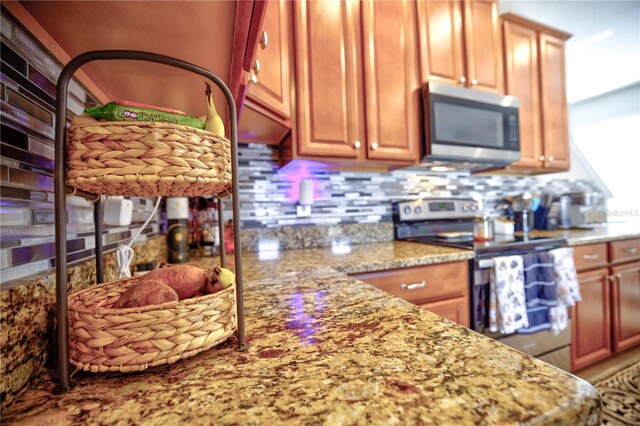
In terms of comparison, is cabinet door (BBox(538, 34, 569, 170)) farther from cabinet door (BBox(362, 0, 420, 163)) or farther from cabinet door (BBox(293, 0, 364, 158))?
cabinet door (BBox(293, 0, 364, 158))

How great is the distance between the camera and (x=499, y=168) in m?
2.04

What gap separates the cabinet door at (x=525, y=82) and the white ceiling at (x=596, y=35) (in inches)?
6.6

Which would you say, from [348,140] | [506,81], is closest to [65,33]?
[348,140]

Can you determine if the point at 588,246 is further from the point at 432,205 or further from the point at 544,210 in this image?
the point at 432,205

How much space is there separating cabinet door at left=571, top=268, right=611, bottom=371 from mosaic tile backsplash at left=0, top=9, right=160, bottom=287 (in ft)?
7.80

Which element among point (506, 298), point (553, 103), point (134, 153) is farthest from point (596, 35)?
point (134, 153)

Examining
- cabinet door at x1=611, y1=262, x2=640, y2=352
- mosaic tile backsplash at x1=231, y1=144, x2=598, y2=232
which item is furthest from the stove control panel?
cabinet door at x1=611, y1=262, x2=640, y2=352

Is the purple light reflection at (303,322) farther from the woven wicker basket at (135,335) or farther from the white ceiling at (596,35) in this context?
the white ceiling at (596,35)

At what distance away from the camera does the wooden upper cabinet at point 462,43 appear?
5.48 ft

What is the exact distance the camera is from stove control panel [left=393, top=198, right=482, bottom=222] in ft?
6.15

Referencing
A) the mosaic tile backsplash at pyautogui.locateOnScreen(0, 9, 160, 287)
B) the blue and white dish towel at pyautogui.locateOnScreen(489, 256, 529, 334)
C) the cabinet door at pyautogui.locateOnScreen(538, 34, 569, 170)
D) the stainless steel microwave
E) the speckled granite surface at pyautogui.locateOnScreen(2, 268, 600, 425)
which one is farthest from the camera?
the cabinet door at pyautogui.locateOnScreen(538, 34, 569, 170)

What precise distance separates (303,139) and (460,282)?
103 centimetres

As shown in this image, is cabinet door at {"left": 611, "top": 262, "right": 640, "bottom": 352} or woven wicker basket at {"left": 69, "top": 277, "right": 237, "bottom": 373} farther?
cabinet door at {"left": 611, "top": 262, "right": 640, "bottom": 352}

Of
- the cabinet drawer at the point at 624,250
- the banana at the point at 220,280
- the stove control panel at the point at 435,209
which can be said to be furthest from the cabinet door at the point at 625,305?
the banana at the point at 220,280
